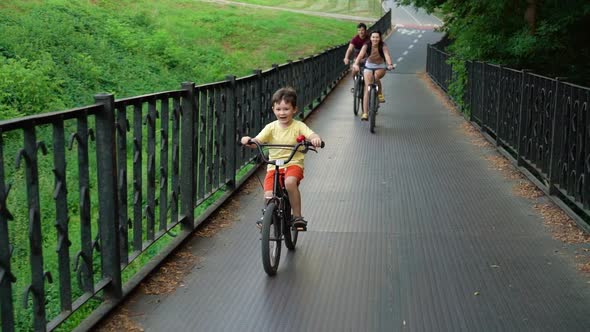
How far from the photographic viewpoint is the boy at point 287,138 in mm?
6445

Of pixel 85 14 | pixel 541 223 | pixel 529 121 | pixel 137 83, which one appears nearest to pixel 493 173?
pixel 529 121

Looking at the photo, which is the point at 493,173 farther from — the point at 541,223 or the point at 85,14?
the point at 85,14

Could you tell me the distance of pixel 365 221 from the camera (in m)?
8.01

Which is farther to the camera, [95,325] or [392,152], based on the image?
[392,152]

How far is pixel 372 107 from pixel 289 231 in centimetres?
813

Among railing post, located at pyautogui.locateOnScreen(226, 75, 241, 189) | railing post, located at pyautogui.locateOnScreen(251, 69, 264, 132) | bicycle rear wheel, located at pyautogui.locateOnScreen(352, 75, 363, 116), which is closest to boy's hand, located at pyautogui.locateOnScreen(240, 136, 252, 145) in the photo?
railing post, located at pyautogui.locateOnScreen(226, 75, 241, 189)

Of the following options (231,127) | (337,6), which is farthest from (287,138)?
(337,6)

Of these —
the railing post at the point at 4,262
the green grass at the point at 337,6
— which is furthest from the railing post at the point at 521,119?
the green grass at the point at 337,6

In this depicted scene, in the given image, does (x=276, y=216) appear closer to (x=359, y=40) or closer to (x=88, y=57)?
(x=359, y=40)

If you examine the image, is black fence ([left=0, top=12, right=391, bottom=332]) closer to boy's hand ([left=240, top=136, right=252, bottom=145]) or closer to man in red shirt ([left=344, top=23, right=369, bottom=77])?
boy's hand ([left=240, top=136, right=252, bottom=145])

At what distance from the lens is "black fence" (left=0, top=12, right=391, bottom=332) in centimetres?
421

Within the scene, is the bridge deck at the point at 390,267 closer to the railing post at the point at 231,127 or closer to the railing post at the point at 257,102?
the railing post at the point at 231,127

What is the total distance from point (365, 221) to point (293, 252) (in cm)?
130

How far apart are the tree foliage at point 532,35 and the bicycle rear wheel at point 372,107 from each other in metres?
2.85
